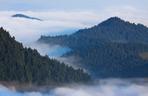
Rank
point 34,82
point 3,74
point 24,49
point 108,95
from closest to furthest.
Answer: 1. point 3,74
2. point 34,82
3. point 24,49
4. point 108,95

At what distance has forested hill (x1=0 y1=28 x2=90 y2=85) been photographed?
485ft

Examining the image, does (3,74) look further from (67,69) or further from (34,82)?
(67,69)

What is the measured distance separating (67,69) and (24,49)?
19596 mm

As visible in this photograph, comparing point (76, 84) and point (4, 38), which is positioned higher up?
point (4, 38)

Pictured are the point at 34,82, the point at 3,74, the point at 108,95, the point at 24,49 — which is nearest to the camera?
the point at 3,74

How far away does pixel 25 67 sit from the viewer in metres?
155

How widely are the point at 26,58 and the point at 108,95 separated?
101ft

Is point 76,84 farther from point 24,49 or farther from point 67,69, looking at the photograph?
point 24,49

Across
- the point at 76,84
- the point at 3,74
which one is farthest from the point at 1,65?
the point at 76,84

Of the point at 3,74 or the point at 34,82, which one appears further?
the point at 34,82

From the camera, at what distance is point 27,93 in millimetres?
144625

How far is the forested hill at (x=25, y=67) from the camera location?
148 m

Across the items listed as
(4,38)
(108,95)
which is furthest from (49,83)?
(108,95)

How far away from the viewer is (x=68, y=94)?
6265 inches
